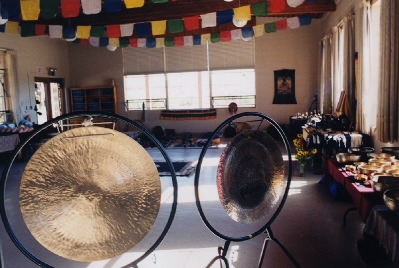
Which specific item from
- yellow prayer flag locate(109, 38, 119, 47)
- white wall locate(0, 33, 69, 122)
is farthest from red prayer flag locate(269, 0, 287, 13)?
white wall locate(0, 33, 69, 122)

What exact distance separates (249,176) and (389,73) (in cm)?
328

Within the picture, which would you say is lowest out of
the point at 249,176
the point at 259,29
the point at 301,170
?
the point at 301,170

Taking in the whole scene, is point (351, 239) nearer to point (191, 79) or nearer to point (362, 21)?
point (362, 21)

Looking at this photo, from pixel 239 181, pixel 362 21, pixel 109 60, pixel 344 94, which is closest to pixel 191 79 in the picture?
pixel 109 60

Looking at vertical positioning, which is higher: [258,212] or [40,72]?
[40,72]

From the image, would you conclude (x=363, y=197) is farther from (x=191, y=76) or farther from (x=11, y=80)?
(x=11, y=80)

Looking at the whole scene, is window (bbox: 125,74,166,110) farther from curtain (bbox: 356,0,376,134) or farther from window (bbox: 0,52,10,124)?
curtain (bbox: 356,0,376,134)

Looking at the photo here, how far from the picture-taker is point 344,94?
677 cm

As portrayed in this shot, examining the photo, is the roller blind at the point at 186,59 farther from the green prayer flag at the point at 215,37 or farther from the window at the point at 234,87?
the green prayer flag at the point at 215,37

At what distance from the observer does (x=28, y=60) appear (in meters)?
10.7

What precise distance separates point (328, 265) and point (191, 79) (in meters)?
9.81

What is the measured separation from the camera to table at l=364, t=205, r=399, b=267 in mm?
2043

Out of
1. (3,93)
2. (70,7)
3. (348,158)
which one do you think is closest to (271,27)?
(70,7)

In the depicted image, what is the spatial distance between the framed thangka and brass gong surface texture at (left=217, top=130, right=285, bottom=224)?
934 centimetres
